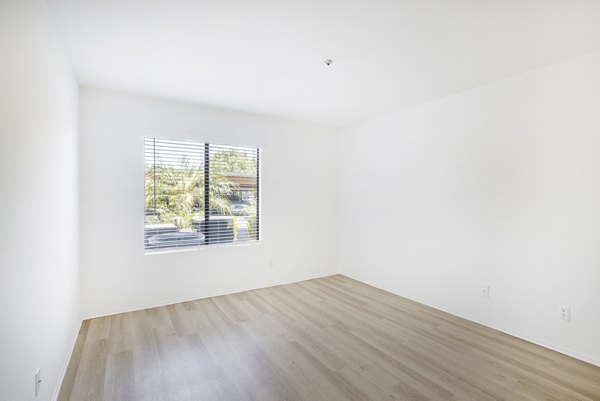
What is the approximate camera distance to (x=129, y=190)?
3.48 metres

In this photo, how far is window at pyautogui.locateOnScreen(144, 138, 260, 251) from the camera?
3.67 meters

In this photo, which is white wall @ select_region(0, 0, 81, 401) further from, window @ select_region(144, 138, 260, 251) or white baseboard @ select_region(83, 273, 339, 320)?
window @ select_region(144, 138, 260, 251)

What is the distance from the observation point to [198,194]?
3.95m

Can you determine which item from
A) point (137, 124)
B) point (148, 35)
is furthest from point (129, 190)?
point (148, 35)

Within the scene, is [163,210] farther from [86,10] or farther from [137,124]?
[86,10]

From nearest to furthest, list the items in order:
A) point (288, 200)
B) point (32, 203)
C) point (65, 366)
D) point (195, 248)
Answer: point (32, 203), point (65, 366), point (195, 248), point (288, 200)

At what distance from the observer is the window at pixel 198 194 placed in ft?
12.1

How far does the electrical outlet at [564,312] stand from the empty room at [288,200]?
2 cm

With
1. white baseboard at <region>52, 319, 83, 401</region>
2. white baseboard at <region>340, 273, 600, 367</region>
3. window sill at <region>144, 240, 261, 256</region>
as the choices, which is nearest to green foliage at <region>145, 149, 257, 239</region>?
window sill at <region>144, 240, 261, 256</region>

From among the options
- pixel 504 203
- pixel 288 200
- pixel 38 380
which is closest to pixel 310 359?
pixel 38 380

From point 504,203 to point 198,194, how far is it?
3588 millimetres

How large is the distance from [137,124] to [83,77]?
0.68 meters

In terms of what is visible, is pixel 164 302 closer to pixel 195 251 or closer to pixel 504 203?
pixel 195 251

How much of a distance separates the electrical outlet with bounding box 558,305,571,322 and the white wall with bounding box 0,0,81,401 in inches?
151
